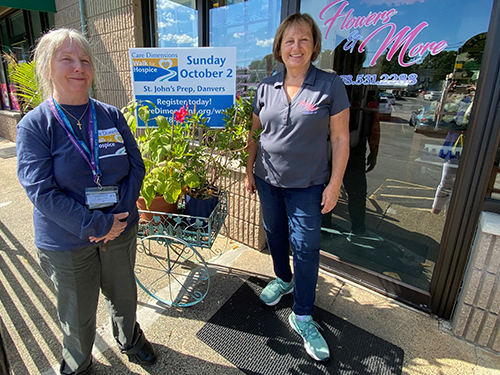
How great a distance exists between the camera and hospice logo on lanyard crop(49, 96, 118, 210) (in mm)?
1358

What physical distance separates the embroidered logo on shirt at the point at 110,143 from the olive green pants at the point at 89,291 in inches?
17.3

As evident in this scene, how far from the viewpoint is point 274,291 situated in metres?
2.35

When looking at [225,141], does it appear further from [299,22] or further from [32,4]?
[32,4]

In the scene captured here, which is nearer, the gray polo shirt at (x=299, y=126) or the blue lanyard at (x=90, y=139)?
the blue lanyard at (x=90, y=139)

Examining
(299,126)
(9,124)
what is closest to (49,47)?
(299,126)

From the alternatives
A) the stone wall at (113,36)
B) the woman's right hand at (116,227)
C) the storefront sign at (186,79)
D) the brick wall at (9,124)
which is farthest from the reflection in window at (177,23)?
the brick wall at (9,124)

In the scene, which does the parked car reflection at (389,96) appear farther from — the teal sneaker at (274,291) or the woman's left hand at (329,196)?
the teal sneaker at (274,291)

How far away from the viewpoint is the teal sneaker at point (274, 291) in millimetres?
2312

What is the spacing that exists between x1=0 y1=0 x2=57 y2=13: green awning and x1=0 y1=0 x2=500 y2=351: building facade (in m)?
3.01

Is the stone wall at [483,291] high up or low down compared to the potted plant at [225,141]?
down

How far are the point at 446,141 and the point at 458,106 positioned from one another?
0.24 metres

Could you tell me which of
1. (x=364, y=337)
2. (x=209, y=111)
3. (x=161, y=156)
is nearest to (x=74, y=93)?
(x=161, y=156)

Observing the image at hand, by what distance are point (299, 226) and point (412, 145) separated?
114 centimetres

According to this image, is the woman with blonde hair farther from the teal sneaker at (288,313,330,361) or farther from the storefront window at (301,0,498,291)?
the storefront window at (301,0,498,291)
